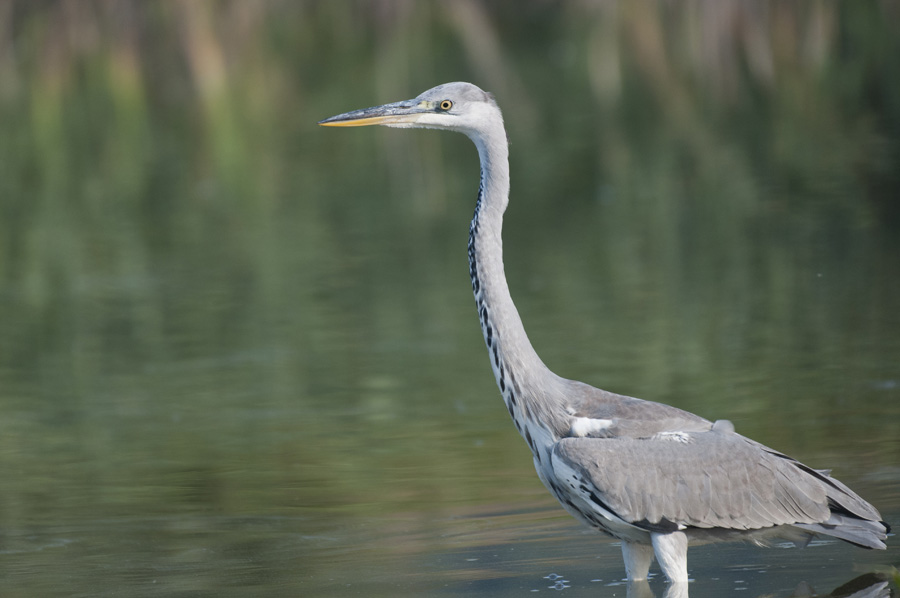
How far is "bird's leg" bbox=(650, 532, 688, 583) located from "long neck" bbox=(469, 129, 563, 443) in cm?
72

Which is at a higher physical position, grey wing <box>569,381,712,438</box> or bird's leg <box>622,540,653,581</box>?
grey wing <box>569,381,712,438</box>

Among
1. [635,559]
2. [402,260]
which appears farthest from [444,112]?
[402,260]

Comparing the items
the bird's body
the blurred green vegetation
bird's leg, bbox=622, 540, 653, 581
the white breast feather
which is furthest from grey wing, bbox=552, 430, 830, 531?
the blurred green vegetation

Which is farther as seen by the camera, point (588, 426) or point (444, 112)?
point (444, 112)

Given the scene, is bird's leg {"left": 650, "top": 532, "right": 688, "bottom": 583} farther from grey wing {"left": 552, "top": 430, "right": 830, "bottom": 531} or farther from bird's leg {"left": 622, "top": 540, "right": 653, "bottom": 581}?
bird's leg {"left": 622, "top": 540, "right": 653, "bottom": 581}

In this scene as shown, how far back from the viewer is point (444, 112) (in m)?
6.66

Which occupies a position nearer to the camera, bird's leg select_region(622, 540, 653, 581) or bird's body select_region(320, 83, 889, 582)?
bird's body select_region(320, 83, 889, 582)

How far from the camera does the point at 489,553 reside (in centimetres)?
678

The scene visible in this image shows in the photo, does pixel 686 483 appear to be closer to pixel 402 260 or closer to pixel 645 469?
pixel 645 469

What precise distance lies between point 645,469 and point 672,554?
1.22 ft

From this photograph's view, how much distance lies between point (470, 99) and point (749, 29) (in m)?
21.3

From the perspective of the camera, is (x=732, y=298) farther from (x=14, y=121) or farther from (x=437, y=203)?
(x=14, y=121)

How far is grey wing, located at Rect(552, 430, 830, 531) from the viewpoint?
6.00 m

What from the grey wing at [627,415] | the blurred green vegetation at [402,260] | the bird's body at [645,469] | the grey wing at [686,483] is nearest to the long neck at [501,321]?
the bird's body at [645,469]
